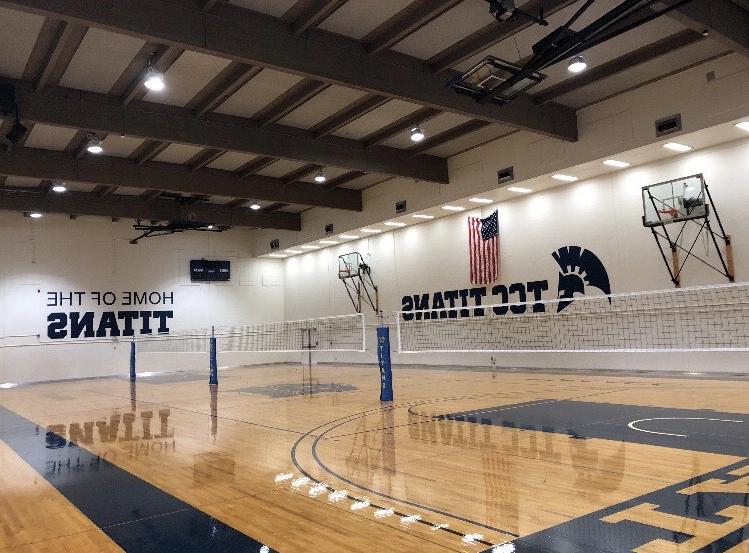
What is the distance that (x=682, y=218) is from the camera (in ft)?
33.5

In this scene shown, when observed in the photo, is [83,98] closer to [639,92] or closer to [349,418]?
[349,418]

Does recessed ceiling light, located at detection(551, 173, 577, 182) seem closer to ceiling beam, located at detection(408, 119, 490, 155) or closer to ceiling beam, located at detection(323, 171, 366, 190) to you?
ceiling beam, located at detection(408, 119, 490, 155)

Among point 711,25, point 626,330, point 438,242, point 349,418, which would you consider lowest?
point 349,418

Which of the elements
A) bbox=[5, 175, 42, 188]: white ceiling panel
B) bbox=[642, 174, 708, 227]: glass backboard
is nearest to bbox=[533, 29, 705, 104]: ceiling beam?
bbox=[642, 174, 708, 227]: glass backboard

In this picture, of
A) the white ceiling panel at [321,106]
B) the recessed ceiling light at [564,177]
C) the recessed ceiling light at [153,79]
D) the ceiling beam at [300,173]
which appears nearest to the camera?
the recessed ceiling light at [153,79]

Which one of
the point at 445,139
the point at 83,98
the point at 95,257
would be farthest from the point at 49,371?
the point at 445,139

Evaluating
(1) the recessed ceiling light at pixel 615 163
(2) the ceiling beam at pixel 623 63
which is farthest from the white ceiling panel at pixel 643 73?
(1) the recessed ceiling light at pixel 615 163

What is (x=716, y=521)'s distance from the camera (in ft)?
9.52

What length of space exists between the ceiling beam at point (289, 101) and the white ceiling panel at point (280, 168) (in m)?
2.92

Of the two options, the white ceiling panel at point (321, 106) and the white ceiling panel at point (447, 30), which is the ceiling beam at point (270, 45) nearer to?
the white ceiling panel at point (447, 30)

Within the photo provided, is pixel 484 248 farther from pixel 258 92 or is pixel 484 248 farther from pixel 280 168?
pixel 258 92

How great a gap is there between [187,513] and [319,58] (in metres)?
6.74

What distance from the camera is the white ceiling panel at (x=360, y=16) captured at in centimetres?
788

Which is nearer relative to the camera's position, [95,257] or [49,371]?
[49,371]
